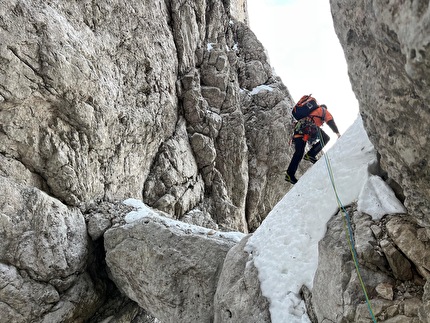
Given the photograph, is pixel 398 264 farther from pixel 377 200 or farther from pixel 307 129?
pixel 307 129

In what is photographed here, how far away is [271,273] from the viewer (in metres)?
6.23

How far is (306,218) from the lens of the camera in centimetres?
649

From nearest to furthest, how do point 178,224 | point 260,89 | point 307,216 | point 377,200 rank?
point 377,200 < point 307,216 < point 178,224 < point 260,89

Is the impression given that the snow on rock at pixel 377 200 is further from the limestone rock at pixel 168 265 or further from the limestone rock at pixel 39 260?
the limestone rock at pixel 39 260

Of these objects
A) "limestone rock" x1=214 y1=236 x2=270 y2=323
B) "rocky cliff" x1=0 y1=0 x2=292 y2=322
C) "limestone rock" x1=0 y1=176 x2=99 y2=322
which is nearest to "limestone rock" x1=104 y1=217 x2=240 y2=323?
"limestone rock" x1=214 y1=236 x2=270 y2=323

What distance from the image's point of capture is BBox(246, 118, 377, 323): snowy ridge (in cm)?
572

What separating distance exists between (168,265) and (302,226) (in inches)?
155

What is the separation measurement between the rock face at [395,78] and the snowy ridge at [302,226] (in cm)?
183

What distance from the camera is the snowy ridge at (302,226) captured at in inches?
225

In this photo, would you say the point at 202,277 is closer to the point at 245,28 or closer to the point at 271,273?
the point at 271,273

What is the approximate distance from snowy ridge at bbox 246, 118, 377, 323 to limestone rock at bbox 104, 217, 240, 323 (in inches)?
62.3

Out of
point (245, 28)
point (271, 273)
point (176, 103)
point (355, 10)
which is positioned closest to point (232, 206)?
point (176, 103)

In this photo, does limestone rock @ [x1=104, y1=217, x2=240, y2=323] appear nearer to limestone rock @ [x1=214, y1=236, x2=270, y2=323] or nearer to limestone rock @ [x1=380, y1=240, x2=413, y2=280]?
limestone rock @ [x1=214, y1=236, x2=270, y2=323]

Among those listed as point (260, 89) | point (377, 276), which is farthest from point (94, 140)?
point (260, 89)
